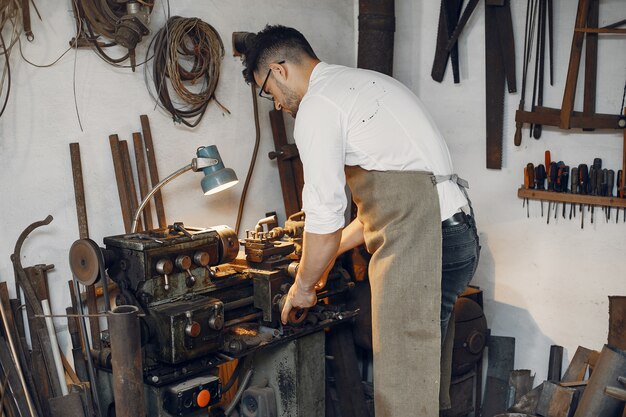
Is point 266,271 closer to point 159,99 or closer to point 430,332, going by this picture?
point 430,332

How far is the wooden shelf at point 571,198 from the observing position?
135 inches

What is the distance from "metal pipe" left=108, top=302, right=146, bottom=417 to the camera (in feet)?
7.80

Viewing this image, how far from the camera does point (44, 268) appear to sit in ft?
9.77

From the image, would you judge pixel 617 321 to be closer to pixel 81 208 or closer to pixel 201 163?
pixel 201 163

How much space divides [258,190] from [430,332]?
67.8 inches

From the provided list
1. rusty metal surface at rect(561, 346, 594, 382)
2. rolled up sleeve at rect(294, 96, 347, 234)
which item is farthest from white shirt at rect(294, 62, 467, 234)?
rusty metal surface at rect(561, 346, 594, 382)

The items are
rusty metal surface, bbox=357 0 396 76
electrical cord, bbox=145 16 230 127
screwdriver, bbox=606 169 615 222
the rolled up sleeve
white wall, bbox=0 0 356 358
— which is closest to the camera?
the rolled up sleeve

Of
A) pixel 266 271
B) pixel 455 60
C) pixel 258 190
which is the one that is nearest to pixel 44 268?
pixel 266 271

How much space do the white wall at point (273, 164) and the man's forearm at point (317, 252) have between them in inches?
48.5

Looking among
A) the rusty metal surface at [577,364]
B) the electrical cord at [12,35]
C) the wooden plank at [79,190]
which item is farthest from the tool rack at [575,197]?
the electrical cord at [12,35]

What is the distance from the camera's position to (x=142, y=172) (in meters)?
3.32

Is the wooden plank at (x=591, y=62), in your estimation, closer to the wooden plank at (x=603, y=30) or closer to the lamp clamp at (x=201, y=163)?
the wooden plank at (x=603, y=30)

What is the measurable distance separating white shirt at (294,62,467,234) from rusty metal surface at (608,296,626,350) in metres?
1.42

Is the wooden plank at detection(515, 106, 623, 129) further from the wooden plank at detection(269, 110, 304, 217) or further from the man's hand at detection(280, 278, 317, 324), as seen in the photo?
the man's hand at detection(280, 278, 317, 324)
